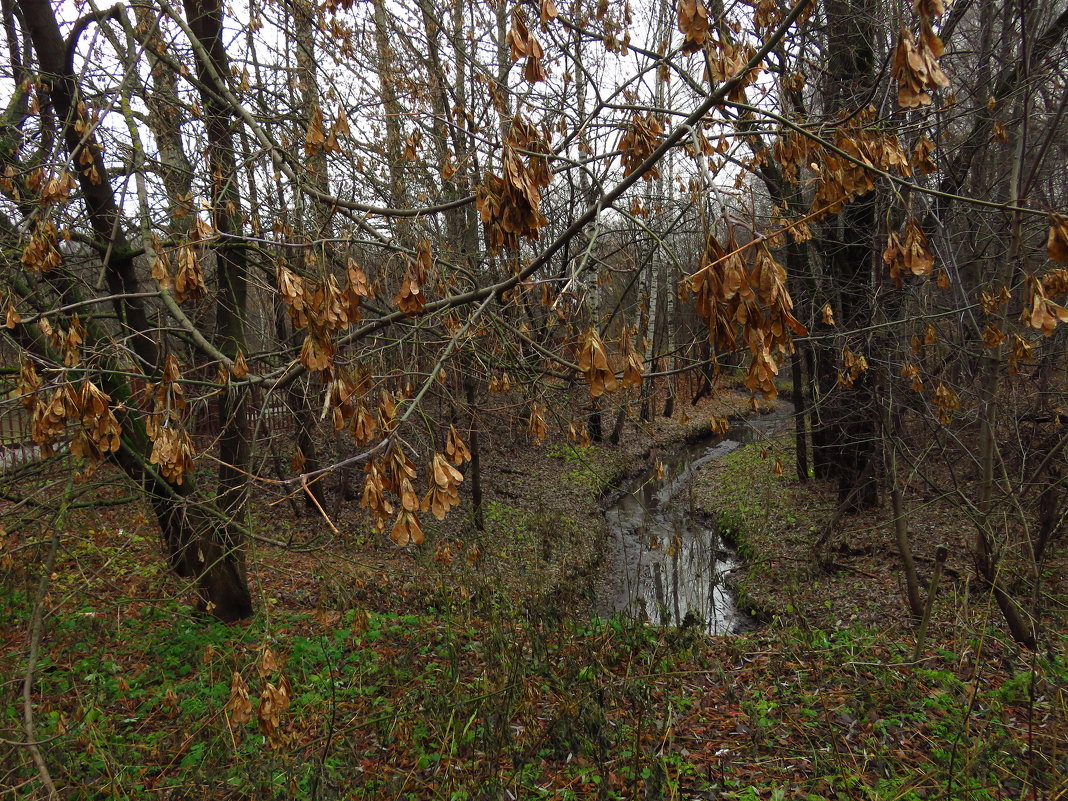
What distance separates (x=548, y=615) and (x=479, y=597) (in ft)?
3.89

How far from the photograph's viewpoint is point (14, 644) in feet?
18.1

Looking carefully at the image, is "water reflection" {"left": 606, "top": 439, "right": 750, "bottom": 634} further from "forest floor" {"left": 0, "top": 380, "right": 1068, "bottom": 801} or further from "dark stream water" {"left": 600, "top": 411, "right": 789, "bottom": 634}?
"forest floor" {"left": 0, "top": 380, "right": 1068, "bottom": 801}

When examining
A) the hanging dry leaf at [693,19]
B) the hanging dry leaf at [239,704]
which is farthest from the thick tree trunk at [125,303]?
the hanging dry leaf at [693,19]

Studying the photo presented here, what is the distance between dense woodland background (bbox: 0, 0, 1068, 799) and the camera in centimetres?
218

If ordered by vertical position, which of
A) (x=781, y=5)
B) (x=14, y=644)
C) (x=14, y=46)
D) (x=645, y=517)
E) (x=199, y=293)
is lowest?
(x=645, y=517)

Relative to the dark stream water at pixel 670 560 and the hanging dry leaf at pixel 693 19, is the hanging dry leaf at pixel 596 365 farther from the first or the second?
the dark stream water at pixel 670 560

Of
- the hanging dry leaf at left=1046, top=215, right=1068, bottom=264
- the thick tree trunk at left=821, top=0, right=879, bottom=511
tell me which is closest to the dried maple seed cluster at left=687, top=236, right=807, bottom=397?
the hanging dry leaf at left=1046, top=215, right=1068, bottom=264

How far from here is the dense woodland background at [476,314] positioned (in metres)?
2.18

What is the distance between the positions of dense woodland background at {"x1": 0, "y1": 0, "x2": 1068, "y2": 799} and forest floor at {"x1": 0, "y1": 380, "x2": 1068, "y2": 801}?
0.06 m

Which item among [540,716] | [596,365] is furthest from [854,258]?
[596,365]

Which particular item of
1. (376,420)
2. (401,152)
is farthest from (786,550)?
(376,420)

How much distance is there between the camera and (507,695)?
13.9 ft

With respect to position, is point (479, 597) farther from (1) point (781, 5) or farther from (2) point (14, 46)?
(2) point (14, 46)

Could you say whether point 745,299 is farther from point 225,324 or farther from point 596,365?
point 225,324
